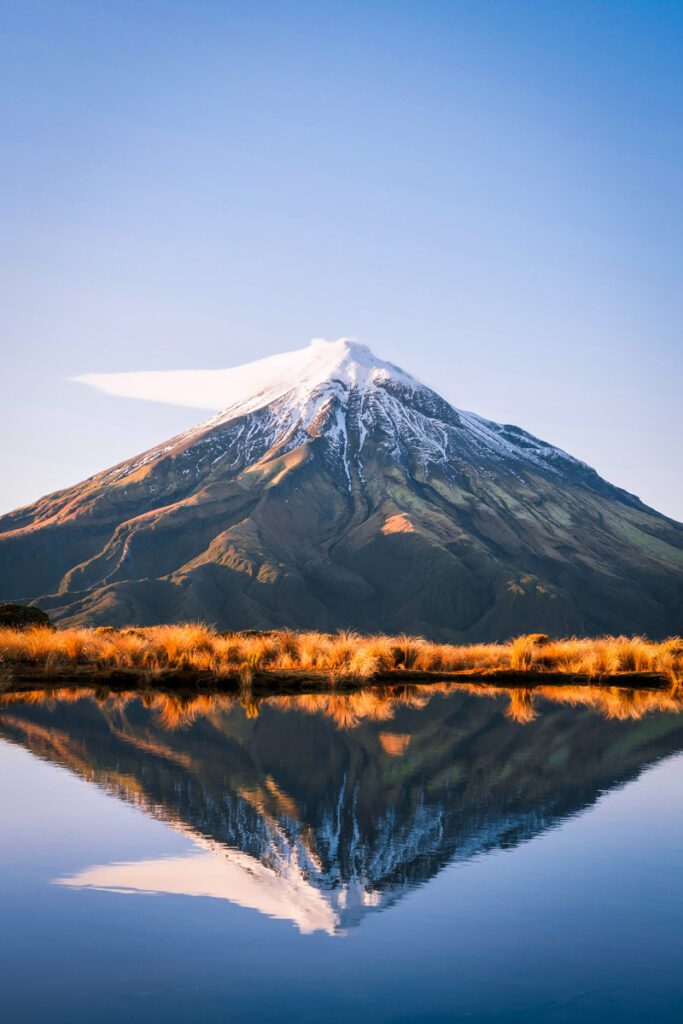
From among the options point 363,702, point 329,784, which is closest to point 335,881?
point 329,784

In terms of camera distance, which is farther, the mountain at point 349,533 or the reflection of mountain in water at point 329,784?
the mountain at point 349,533

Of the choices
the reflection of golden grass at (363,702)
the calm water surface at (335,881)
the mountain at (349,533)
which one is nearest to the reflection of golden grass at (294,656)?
the reflection of golden grass at (363,702)

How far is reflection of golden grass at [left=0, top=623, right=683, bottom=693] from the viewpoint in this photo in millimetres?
28031

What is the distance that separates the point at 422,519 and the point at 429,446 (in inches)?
1229

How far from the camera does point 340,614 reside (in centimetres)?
11019

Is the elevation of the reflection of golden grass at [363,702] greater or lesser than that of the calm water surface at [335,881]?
lesser

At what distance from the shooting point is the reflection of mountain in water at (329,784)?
26.2 ft

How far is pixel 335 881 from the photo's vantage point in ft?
25.9

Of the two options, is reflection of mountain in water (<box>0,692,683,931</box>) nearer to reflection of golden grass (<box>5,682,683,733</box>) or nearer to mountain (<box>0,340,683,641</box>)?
reflection of golden grass (<box>5,682,683,733</box>)

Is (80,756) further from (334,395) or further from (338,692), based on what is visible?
(334,395)

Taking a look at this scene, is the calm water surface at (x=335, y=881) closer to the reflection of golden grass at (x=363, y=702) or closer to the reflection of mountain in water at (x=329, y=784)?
the reflection of mountain in water at (x=329, y=784)

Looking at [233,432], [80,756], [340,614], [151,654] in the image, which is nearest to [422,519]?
[340,614]

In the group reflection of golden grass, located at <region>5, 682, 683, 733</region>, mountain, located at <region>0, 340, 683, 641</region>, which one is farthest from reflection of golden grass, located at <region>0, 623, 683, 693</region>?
mountain, located at <region>0, 340, 683, 641</region>

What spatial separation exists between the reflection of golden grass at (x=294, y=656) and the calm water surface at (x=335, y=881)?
502 inches
